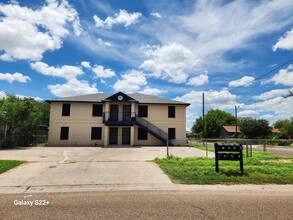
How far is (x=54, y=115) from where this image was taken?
26922 millimetres

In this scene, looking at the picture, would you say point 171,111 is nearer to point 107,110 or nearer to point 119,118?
point 119,118

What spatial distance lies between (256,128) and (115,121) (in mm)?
32829

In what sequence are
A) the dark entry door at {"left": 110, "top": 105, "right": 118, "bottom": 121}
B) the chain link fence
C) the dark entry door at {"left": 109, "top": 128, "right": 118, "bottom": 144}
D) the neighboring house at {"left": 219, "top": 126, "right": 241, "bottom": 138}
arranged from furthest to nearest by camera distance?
the neighboring house at {"left": 219, "top": 126, "right": 241, "bottom": 138} → the dark entry door at {"left": 110, "top": 105, "right": 118, "bottom": 121} → the dark entry door at {"left": 109, "top": 128, "right": 118, "bottom": 144} → the chain link fence

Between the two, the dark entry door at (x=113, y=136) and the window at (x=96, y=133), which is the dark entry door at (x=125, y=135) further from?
the window at (x=96, y=133)

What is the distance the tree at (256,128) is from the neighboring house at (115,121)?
23.6 meters

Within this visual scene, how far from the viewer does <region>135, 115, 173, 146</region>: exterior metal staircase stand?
86.8 feet

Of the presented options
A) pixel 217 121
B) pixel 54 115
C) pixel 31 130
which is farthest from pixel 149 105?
pixel 217 121

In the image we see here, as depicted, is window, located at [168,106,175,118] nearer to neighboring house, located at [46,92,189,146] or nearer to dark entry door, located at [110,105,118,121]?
neighboring house, located at [46,92,189,146]

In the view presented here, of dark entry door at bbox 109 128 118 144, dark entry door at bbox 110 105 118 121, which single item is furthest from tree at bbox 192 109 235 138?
dark entry door at bbox 110 105 118 121

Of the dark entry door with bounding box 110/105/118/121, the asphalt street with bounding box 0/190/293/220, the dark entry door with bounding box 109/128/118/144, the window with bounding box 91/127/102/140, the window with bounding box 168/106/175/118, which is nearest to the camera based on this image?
the asphalt street with bounding box 0/190/293/220

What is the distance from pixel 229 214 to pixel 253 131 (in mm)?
45855

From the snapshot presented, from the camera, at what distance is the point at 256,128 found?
44781 millimetres

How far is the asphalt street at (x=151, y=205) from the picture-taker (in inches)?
167

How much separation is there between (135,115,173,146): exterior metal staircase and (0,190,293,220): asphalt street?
2040 cm
